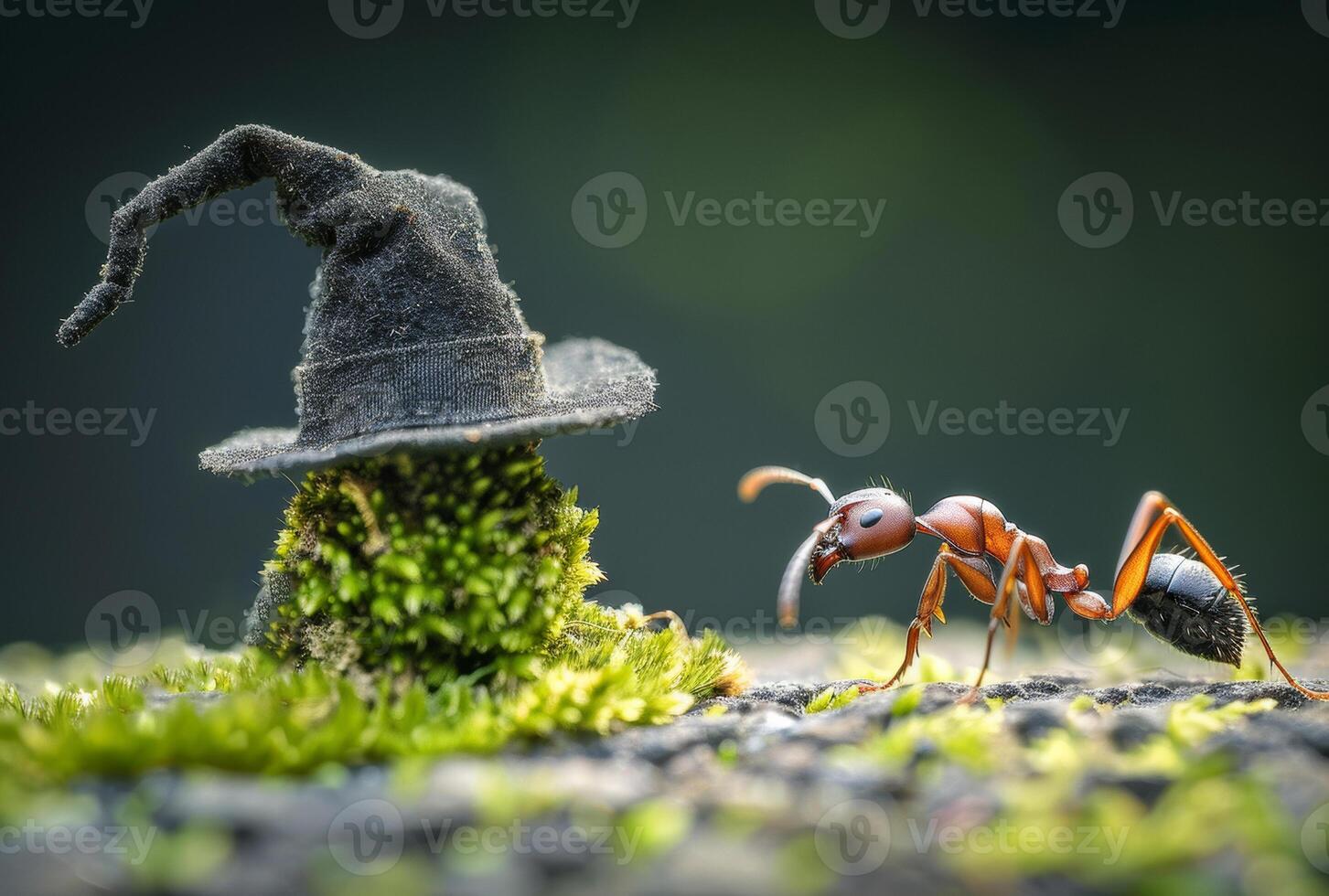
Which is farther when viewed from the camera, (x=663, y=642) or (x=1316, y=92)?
(x=1316, y=92)

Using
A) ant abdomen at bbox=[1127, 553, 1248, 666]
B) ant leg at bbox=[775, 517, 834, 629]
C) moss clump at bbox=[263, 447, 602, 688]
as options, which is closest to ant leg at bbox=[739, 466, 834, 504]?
ant leg at bbox=[775, 517, 834, 629]

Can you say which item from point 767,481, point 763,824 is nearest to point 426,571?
point 767,481

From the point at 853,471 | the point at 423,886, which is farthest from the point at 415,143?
the point at 423,886

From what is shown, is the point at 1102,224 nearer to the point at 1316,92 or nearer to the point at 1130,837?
the point at 1316,92

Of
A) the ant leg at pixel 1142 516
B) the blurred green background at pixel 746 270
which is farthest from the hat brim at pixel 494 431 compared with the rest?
the blurred green background at pixel 746 270

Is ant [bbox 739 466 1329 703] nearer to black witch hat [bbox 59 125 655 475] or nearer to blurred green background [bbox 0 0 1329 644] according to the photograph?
black witch hat [bbox 59 125 655 475]

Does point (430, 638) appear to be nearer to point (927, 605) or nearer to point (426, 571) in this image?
point (426, 571)
